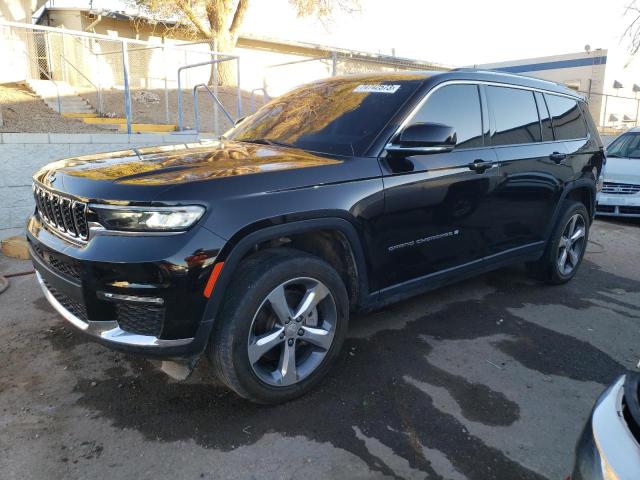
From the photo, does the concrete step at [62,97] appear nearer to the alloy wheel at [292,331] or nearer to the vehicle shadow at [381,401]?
the vehicle shadow at [381,401]

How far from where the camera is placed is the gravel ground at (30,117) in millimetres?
8086

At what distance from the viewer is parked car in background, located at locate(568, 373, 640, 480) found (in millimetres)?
1357

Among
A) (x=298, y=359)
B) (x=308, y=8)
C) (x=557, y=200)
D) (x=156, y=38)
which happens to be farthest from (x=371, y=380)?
(x=156, y=38)

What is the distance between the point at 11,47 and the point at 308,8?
384 inches

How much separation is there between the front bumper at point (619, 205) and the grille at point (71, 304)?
8272 millimetres

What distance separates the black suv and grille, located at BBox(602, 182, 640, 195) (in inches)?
200

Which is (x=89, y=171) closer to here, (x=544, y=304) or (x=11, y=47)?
(x=544, y=304)

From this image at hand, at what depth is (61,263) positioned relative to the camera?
265cm

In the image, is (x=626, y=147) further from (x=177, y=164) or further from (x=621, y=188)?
(x=177, y=164)

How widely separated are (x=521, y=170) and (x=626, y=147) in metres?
A: 7.24

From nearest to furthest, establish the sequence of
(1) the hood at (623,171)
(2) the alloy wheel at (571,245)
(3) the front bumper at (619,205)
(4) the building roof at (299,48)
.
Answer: (2) the alloy wheel at (571,245)
(3) the front bumper at (619,205)
(1) the hood at (623,171)
(4) the building roof at (299,48)

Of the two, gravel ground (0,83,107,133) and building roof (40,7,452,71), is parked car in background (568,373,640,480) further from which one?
building roof (40,7,452,71)

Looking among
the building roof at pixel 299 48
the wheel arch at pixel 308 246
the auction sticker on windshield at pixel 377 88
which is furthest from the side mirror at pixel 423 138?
the building roof at pixel 299 48

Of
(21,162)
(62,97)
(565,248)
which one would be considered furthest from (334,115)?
(62,97)
